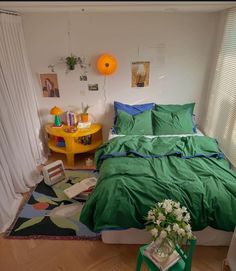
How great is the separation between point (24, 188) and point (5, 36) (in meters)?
1.81

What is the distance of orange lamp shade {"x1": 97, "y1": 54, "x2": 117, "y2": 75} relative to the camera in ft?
9.84

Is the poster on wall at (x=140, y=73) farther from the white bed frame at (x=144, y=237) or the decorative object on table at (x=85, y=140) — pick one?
the white bed frame at (x=144, y=237)

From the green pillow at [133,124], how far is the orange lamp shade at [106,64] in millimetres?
605

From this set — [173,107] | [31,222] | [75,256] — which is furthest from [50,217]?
[173,107]

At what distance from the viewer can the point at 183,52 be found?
3174 mm

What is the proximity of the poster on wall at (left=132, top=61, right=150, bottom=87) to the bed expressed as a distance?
1048 millimetres

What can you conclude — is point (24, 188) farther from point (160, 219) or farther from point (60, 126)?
point (160, 219)

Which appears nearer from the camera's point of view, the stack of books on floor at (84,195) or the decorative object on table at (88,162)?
the stack of books on floor at (84,195)

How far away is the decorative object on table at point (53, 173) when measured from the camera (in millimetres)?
2836

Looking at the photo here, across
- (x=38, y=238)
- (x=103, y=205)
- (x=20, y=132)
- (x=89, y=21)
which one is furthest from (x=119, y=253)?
(x=89, y=21)

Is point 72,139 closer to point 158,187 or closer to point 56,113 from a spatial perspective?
point 56,113

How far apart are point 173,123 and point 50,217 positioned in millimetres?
1972

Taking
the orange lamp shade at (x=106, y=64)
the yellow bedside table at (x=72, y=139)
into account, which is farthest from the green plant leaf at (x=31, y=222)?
the orange lamp shade at (x=106, y=64)

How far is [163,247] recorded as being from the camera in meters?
1.53
